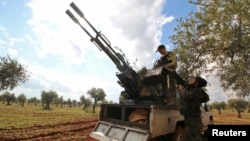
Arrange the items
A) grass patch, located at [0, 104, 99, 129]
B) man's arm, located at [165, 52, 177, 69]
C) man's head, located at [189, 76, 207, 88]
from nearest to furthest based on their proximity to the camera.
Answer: man's head, located at [189, 76, 207, 88] < man's arm, located at [165, 52, 177, 69] < grass patch, located at [0, 104, 99, 129]

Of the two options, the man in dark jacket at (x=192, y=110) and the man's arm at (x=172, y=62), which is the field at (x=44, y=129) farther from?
the man in dark jacket at (x=192, y=110)

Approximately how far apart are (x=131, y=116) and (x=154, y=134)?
113 cm

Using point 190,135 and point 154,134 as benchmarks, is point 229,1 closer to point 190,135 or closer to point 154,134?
point 190,135

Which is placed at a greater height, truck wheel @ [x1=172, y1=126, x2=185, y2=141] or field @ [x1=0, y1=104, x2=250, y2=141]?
truck wheel @ [x1=172, y1=126, x2=185, y2=141]

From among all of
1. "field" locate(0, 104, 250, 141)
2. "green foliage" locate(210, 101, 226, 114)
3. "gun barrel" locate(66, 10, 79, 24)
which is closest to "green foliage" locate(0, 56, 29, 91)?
"field" locate(0, 104, 250, 141)

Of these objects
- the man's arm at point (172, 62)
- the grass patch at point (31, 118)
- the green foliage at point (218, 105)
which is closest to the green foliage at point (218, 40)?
the man's arm at point (172, 62)

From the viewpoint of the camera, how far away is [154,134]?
5824 mm

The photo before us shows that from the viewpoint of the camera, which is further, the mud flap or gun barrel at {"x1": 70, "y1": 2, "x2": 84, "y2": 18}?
gun barrel at {"x1": 70, "y1": 2, "x2": 84, "y2": 18}

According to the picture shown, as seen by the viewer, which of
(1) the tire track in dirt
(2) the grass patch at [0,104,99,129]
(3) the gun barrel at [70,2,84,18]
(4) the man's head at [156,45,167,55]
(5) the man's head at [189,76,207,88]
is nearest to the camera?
(5) the man's head at [189,76,207,88]

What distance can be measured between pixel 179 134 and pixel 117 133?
2154mm

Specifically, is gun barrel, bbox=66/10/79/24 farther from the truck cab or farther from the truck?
the truck cab

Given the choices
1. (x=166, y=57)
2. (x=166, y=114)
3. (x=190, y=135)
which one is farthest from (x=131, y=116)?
(x=166, y=57)

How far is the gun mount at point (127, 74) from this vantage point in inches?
317

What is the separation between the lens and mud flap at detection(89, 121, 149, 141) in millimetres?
5863
